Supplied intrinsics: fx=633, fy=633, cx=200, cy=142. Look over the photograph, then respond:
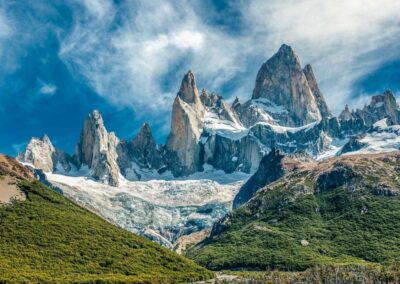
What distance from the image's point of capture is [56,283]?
198 meters

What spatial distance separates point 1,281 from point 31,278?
9.42 meters

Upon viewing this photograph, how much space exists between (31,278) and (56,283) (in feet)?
26.6

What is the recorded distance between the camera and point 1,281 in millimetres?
193250

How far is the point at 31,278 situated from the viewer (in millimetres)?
198625
